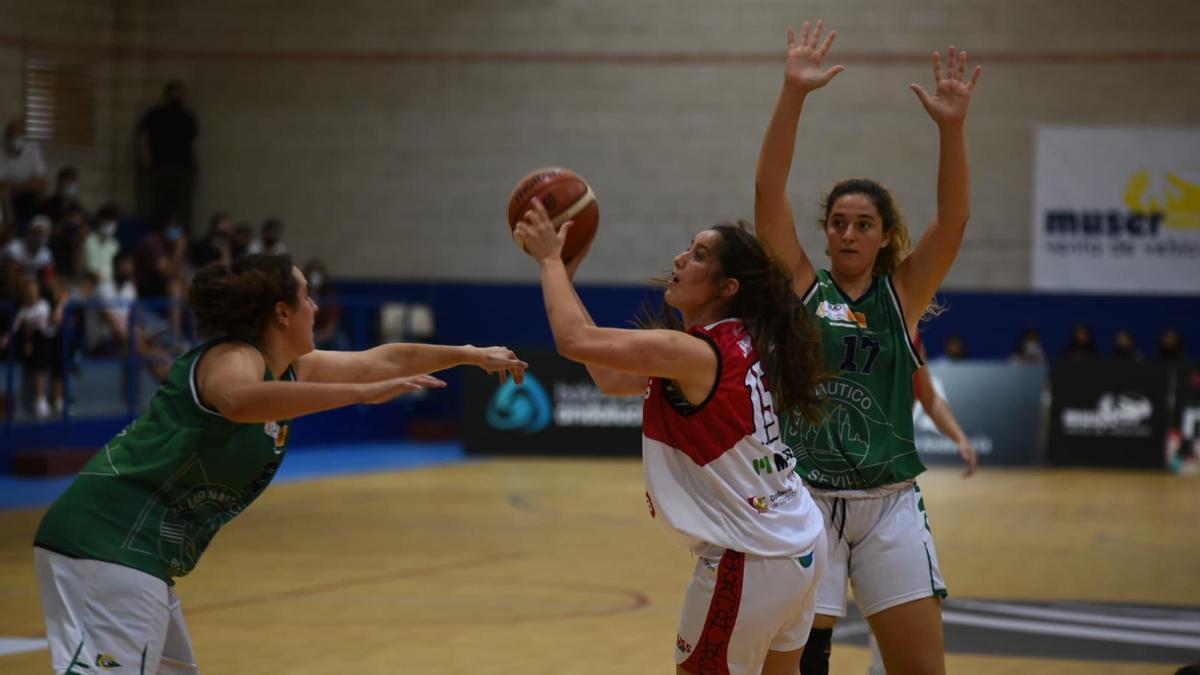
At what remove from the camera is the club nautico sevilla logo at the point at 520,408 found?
58.7 feet

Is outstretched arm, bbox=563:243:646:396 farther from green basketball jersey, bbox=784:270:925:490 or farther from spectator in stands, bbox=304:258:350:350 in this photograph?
spectator in stands, bbox=304:258:350:350

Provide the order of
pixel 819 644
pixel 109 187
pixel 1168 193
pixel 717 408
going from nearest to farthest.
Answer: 1. pixel 717 408
2. pixel 819 644
3. pixel 1168 193
4. pixel 109 187

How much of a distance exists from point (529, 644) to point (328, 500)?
633 cm

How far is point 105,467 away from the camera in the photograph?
164 inches

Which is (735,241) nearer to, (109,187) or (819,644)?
(819,644)

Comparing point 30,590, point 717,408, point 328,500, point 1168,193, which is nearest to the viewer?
point 717,408

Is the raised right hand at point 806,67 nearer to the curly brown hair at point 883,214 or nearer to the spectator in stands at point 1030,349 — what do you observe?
the curly brown hair at point 883,214

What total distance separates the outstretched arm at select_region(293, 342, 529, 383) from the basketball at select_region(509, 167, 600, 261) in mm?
Answer: 378

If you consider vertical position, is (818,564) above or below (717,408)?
below

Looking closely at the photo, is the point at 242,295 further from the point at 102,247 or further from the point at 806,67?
the point at 102,247

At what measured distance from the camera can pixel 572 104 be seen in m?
21.6

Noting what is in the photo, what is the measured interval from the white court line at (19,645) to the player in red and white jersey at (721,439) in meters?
4.13

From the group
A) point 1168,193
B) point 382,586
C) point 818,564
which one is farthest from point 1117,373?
point 818,564

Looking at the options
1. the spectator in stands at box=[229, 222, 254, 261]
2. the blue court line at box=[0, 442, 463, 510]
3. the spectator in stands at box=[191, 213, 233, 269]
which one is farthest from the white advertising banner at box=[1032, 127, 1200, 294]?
the spectator in stands at box=[191, 213, 233, 269]
